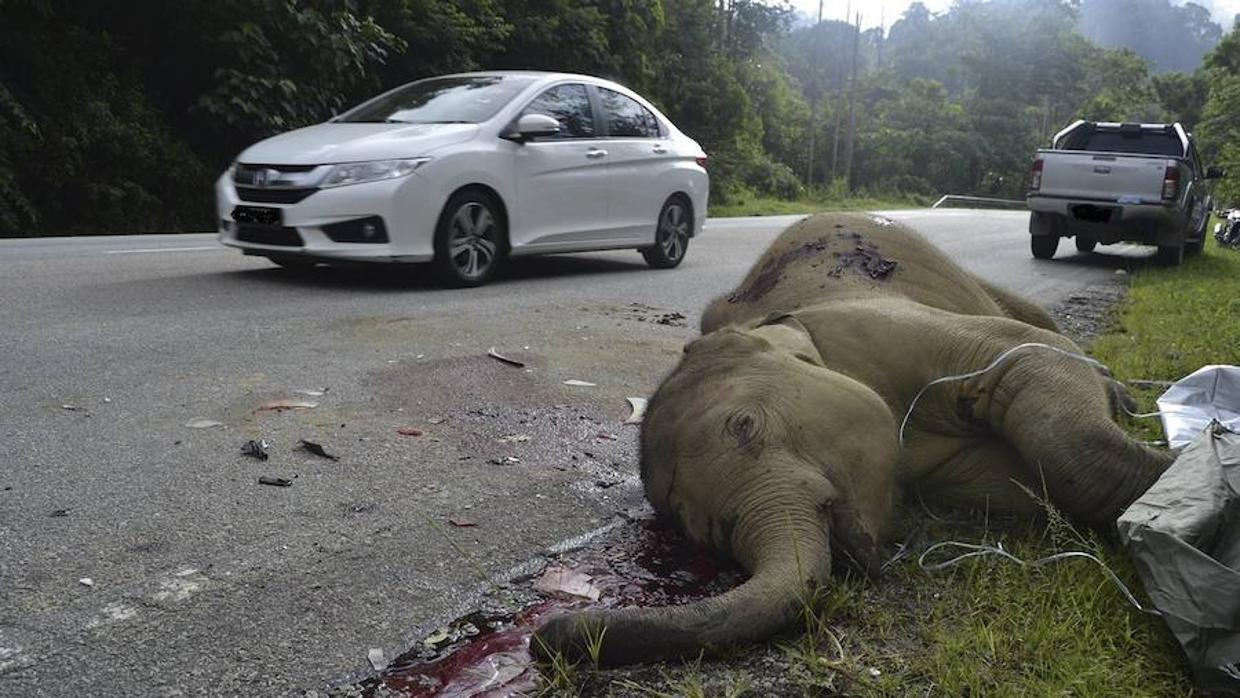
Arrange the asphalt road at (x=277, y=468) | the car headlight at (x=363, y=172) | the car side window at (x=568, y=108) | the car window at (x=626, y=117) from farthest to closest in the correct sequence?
the car window at (x=626, y=117), the car side window at (x=568, y=108), the car headlight at (x=363, y=172), the asphalt road at (x=277, y=468)

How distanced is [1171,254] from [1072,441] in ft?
Answer: 44.4

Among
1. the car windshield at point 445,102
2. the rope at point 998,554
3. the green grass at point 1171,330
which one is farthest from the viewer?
the car windshield at point 445,102

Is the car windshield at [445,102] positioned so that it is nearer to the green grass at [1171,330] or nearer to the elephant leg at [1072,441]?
the green grass at [1171,330]

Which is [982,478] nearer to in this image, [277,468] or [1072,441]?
[1072,441]

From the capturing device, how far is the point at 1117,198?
14.9 meters

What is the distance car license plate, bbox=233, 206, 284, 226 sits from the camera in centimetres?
884

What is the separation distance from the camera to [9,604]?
2.77m

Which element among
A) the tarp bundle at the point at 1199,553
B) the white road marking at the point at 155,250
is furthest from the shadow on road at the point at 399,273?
the tarp bundle at the point at 1199,553

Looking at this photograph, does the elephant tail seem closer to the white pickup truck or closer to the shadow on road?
the shadow on road

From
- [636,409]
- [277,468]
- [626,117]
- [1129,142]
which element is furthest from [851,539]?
[1129,142]

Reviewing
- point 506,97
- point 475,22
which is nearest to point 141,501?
point 506,97

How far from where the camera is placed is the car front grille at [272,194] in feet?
28.7

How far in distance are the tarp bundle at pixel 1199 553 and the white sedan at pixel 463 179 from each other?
22.6 ft

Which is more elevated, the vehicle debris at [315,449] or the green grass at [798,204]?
the vehicle debris at [315,449]
